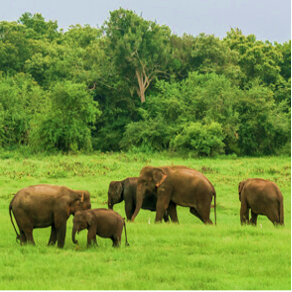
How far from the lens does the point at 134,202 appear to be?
13.6 meters

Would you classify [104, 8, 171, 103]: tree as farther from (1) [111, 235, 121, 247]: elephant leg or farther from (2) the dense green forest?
(1) [111, 235, 121, 247]: elephant leg

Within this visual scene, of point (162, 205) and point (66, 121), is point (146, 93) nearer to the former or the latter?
point (66, 121)

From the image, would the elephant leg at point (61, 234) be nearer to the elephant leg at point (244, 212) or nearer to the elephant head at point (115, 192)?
the elephant head at point (115, 192)

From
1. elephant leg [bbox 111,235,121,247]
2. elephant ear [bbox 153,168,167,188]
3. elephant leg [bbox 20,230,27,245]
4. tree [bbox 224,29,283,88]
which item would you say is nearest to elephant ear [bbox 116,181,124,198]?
elephant ear [bbox 153,168,167,188]

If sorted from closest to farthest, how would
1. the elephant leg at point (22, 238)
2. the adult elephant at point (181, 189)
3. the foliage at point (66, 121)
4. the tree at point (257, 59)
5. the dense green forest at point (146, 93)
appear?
the elephant leg at point (22, 238)
the adult elephant at point (181, 189)
the foliage at point (66, 121)
the dense green forest at point (146, 93)
the tree at point (257, 59)

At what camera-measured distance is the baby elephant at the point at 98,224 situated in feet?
29.5

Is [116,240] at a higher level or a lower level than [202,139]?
higher

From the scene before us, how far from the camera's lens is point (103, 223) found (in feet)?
30.2

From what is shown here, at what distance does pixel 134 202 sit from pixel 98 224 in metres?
4.43

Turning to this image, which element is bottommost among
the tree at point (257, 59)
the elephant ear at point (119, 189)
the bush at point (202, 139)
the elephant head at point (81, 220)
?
the bush at point (202, 139)

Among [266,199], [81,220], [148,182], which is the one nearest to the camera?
[81,220]

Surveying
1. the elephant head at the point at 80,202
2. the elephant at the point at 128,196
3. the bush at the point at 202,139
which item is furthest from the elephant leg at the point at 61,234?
the bush at the point at 202,139

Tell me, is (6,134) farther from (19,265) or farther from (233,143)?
(19,265)

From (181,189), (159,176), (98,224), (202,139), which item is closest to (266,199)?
(181,189)
